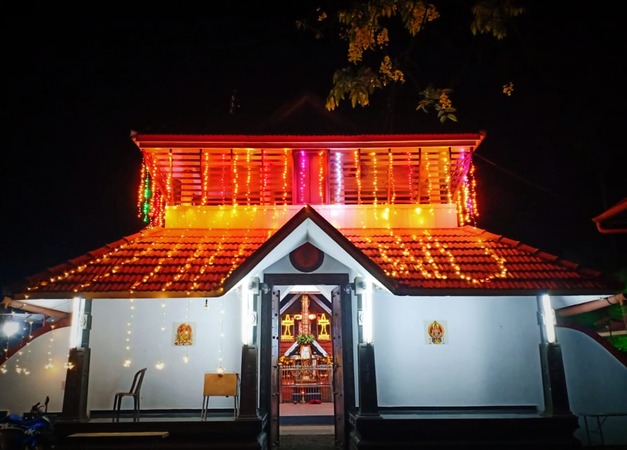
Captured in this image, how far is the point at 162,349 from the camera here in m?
9.88

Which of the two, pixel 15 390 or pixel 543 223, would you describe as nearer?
pixel 15 390

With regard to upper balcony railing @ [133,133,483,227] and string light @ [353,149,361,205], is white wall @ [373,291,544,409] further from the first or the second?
upper balcony railing @ [133,133,483,227]

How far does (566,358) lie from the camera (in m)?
9.57

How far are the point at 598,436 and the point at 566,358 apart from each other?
58.6 inches

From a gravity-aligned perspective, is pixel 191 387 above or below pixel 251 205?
below

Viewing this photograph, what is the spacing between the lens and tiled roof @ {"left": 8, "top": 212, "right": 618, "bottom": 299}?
27.3 feet

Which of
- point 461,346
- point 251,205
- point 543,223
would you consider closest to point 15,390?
point 251,205

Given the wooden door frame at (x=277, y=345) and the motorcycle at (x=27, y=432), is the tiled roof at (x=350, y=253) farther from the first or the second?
the motorcycle at (x=27, y=432)

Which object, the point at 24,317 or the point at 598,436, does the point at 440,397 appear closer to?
the point at 598,436

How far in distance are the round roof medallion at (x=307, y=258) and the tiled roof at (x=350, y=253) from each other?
0.82m

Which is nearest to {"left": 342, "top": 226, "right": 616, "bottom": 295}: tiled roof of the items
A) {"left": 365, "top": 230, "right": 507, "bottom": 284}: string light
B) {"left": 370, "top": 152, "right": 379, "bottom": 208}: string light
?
{"left": 365, "top": 230, "right": 507, "bottom": 284}: string light

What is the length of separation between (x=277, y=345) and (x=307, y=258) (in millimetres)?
1893

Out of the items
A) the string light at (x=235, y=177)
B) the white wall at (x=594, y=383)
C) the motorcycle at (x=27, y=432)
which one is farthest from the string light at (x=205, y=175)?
the white wall at (x=594, y=383)

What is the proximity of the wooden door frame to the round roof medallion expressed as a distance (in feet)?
0.57
